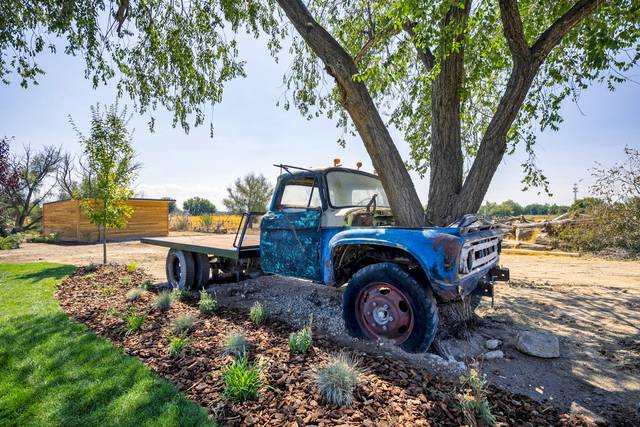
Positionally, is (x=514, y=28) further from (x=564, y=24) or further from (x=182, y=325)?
(x=182, y=325)

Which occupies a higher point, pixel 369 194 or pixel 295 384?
pixel 369 194

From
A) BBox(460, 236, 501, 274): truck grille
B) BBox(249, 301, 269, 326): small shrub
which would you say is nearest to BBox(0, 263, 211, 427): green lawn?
BBox(249, 301, 269, 326): small shrub

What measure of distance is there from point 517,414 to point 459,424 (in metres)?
0.55

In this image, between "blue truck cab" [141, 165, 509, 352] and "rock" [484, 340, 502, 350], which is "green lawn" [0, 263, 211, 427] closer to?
"blue truck cab" [141, 165, 509, 352]

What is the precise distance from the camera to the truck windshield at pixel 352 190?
429cm

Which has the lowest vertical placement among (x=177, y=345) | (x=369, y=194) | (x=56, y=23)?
(x=177, y=345)

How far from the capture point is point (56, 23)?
5910 millimetres

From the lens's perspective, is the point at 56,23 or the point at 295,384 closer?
the point at 295,384

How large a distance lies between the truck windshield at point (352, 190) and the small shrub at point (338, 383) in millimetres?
2186

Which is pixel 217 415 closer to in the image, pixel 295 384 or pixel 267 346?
pixel 295 384

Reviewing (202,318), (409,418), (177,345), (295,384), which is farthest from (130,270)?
(409,418)

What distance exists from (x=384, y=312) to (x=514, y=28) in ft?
12.0

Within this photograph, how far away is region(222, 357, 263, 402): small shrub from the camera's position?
2.35 metres

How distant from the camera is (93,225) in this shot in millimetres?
20141
